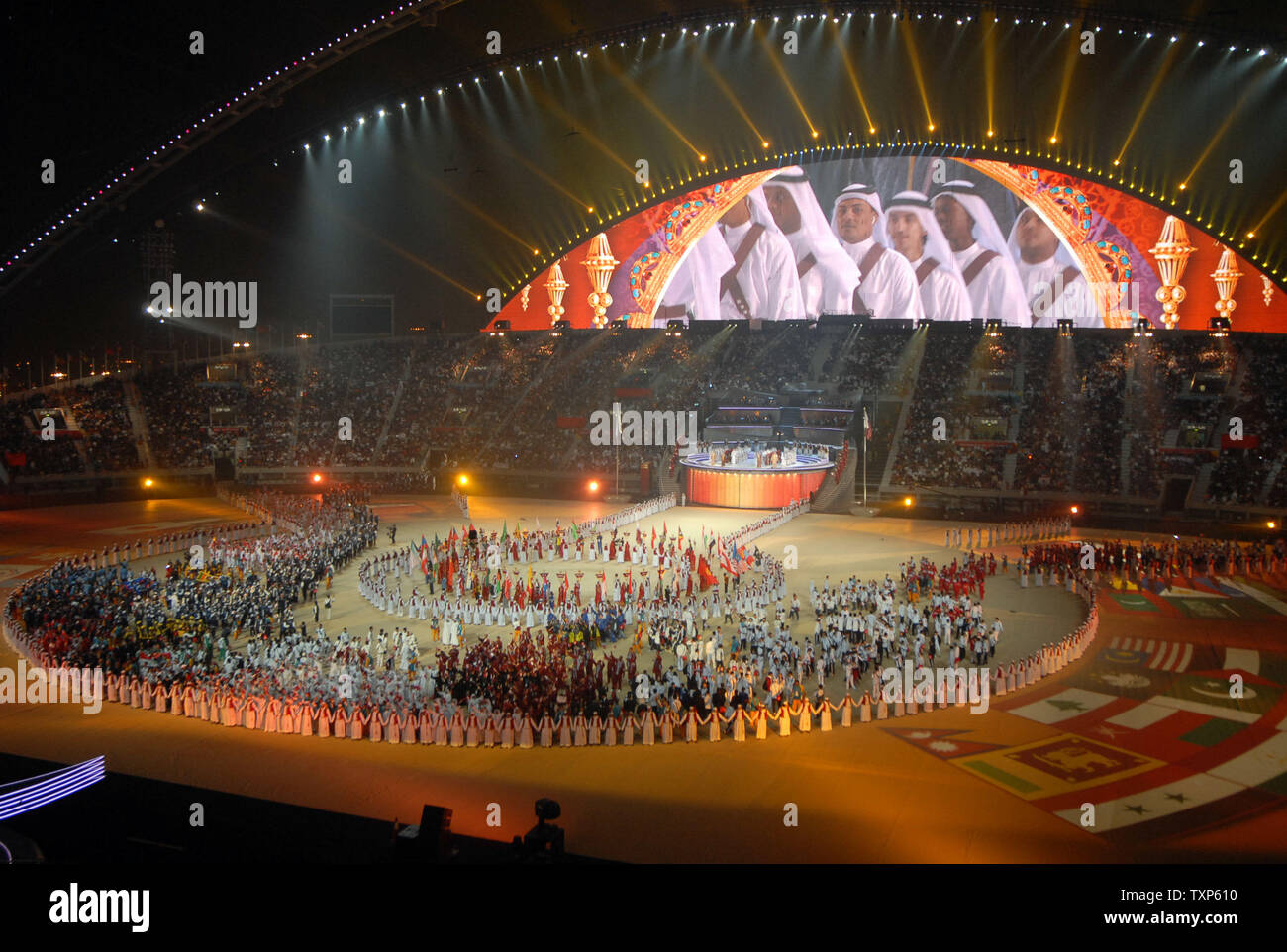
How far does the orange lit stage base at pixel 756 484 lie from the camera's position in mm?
42312

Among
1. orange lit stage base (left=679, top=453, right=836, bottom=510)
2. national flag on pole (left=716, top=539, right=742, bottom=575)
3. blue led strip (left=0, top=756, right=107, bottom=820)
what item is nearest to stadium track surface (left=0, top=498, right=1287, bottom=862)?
blue led strip (left=0, top=756, right=107, bottom=820)

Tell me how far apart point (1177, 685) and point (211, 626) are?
68.4ft

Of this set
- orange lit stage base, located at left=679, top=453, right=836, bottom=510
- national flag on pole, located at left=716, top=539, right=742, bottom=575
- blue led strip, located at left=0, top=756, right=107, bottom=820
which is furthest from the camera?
orange lit stage base, located at left=679, top=453, right=836, bottom=510

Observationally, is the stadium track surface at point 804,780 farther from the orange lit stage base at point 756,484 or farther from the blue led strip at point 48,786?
the orange lit stage base at point 756,484

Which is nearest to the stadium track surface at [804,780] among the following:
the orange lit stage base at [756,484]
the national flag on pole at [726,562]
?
the national flag on pole at [726,562]

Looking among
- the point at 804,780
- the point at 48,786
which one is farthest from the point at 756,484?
the point at 48,786

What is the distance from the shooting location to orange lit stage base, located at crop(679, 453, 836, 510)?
42312mm

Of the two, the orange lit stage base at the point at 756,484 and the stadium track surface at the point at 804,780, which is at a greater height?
the orange lit stage base at the point at 756,484

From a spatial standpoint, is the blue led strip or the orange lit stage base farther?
the orange lit stage base

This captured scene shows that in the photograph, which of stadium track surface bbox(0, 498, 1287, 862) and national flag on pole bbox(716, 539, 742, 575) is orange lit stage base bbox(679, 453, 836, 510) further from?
stadium track surface bbox(0, 498, 1287, 862)

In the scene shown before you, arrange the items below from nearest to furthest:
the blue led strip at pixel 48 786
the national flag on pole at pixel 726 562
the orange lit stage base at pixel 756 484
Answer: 1. the blue led strip at pixel 48 786
2. the national flag on pole at pixel 726 562
3. the orange lit stage base at pixel 756 484

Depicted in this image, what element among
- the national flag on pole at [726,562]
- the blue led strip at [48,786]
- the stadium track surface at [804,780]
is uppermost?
the national flag on pole at [726,562]
